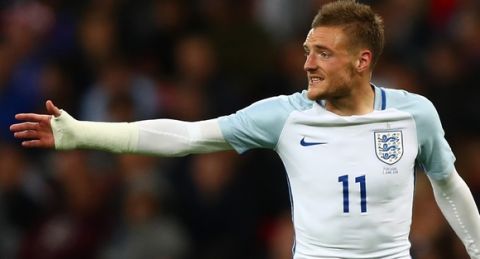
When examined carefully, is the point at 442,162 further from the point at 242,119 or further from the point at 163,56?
the point at 163,56

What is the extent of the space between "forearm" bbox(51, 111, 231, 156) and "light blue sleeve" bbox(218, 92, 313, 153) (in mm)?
54

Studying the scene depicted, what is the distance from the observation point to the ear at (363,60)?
6.33m

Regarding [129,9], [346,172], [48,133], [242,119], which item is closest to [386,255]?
[346,172]

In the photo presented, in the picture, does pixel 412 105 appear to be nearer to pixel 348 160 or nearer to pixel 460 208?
pixel 348 160

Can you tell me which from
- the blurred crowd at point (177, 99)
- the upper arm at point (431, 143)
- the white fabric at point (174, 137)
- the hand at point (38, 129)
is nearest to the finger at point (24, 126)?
the hand at point (38, 129)

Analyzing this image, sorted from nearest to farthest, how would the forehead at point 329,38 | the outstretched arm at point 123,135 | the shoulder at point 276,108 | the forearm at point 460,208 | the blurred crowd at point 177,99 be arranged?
the outstretched arm at point 123,135 → the forehead at point 329,38 → the shoulder at point 276,108 → the forearm at point 460,208 → the blurred crowd at point 177,99

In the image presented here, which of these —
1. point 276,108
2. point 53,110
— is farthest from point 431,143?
point 53,110

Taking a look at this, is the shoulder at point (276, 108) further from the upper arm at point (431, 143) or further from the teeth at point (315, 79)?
the upper arm at point (431, 143)

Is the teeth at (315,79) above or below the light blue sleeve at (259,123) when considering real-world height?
above

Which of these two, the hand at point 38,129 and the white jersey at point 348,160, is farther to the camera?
the white jersey at point 348,160

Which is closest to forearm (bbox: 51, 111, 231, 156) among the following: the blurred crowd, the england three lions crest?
the england three lions crest

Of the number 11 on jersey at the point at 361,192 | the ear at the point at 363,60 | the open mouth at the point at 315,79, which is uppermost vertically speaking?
the ear at the point at 363,60

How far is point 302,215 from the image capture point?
6379 millimetres

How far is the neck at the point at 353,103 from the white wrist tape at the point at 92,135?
88 cm
